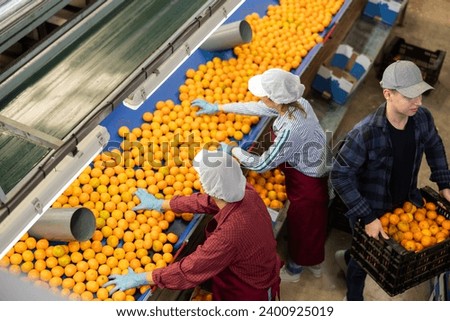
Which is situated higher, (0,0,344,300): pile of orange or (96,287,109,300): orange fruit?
(0,0,344,300): pile of orange

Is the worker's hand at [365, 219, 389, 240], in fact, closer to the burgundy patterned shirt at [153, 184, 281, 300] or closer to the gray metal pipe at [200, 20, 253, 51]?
the burgundy patterned shirt at [153, 184, 281, 300]

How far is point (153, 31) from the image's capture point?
368cm

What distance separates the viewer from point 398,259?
433 cm

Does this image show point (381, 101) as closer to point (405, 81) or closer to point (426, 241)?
point (426, 241)

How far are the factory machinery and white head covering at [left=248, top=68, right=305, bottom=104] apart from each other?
0.78 metres

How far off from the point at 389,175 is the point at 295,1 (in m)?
2.66

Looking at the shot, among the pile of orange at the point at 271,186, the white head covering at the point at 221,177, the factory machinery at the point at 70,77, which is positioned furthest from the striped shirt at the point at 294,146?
the factory machinery at the point at 70,77

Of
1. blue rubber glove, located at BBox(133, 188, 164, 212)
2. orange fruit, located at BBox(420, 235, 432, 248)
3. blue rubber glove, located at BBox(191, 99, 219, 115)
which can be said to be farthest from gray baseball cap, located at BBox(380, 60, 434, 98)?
blue rubber glove, located at BBox(133, 188, 164, 212)

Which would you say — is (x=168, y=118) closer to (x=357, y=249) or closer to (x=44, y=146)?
(x=357, y=249)

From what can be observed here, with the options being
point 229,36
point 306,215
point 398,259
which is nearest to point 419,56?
point 229,36

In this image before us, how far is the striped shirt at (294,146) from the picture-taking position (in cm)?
457

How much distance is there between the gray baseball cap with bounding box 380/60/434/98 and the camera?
4039mm
